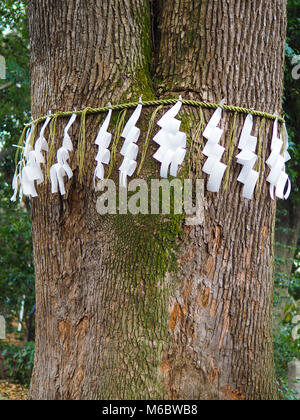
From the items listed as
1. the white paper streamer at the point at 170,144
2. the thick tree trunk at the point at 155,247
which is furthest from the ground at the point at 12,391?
the white paper streamer at the point at 170,144

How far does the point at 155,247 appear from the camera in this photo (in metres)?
1.82

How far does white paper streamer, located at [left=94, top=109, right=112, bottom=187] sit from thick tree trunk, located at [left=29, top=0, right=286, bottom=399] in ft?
0.23

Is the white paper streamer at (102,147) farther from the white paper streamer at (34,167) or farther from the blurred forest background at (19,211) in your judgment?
the blurred forest background at (19,211)

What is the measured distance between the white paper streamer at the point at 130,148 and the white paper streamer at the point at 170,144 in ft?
0.29

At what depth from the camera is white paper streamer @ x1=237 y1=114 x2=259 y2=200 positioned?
186 centimetres

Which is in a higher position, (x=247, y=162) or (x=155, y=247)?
(x=247, y=162)

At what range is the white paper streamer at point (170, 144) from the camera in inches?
70.7

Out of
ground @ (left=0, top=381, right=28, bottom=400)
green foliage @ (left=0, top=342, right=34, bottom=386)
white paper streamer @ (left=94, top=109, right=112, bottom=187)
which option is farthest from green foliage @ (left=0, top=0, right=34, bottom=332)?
white paper streamer @ (left=94, top=109, right=112, bottom=187)

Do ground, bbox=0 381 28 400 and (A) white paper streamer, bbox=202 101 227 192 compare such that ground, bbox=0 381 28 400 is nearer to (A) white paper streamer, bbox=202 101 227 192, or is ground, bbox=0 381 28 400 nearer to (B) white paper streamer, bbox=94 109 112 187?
(B) white paper streamer, bbox=94 109 112 187

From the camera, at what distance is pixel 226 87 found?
189cm

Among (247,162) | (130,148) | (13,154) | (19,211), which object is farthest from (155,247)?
(19,211)

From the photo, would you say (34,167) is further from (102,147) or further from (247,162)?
(247,162)

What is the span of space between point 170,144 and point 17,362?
414cm
